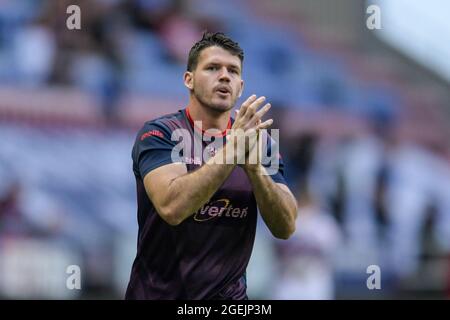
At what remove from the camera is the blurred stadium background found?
12.9 meters

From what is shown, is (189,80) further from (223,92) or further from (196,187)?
(196,187)

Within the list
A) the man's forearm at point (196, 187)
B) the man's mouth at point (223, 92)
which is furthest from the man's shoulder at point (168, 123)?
the man's forearm at point (196, 187)

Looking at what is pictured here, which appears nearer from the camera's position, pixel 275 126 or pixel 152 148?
pixel 152 148

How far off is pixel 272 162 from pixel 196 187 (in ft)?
3.14

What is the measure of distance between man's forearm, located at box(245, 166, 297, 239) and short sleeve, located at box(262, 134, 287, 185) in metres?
0.28

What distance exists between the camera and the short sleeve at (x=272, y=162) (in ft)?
20.6

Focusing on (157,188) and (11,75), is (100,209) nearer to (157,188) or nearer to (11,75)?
(11,75)

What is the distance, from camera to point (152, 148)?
588 cm

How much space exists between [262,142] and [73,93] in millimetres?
7983

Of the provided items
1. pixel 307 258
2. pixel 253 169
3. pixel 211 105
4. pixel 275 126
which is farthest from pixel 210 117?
pixel 275 126

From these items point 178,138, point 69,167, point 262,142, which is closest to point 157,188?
point 178,138

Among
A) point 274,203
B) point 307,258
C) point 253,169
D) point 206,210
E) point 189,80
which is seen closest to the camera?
point 253,169

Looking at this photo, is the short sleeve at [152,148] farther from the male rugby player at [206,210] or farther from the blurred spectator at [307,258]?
the blurred spectator at [307,258]

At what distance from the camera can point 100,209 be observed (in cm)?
1359
